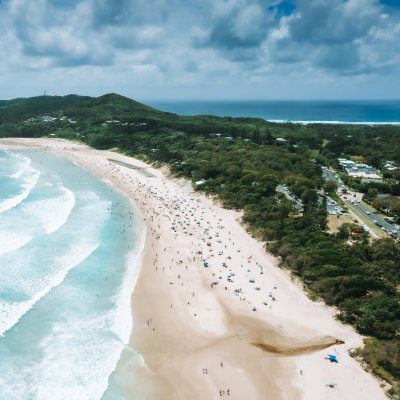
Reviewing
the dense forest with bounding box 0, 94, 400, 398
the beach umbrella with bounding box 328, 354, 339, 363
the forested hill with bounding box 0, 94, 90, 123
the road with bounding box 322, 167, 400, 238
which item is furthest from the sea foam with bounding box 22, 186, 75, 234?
the forested hill with bounding box 0, 94, 90, 123

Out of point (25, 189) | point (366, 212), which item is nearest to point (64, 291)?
point (25, 189)

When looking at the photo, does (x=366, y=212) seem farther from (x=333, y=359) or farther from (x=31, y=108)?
(x=31, y=108)

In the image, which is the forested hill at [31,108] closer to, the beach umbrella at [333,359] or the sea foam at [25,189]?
the sea foam at [25,189]

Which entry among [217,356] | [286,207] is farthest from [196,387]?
[286,207]

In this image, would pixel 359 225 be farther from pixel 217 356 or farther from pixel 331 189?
pixel 217 356

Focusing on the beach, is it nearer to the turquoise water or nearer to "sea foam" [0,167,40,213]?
the turquoise water
